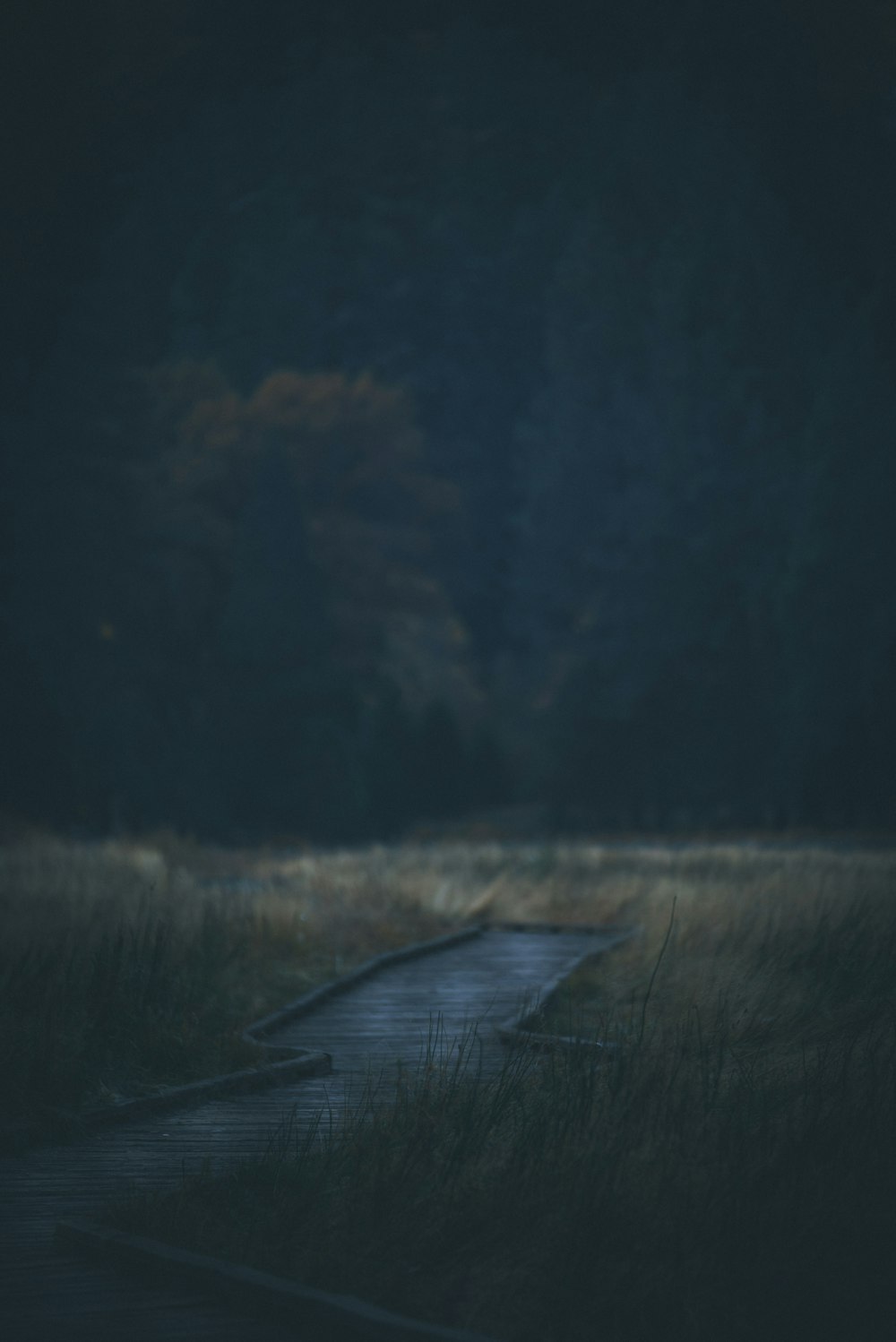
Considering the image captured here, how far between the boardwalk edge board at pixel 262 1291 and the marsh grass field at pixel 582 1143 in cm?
15

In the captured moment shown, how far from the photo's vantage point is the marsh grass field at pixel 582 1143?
14.6 feet

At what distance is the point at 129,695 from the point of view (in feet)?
172

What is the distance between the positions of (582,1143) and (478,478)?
90760 mm

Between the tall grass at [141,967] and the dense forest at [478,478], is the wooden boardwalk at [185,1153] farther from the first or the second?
the dense forest at [478,478]

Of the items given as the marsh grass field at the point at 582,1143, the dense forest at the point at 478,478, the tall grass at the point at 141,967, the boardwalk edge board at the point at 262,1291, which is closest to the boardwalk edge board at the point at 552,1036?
the marsh grass field at the point at 582,1143

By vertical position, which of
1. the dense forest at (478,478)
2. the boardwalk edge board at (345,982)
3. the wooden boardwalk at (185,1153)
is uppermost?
the dense forest at (478,478)

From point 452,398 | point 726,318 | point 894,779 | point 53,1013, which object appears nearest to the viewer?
point 53,1013

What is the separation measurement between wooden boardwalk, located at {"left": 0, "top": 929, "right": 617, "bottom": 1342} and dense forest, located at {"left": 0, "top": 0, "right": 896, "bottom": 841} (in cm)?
3563

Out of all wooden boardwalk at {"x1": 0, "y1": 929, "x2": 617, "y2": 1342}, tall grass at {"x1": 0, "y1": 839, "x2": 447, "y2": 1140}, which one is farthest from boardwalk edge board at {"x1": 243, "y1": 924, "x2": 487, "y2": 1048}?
tall grass at {"x1": 0, "y1": 839, "x2": 447, "y2": 1140}

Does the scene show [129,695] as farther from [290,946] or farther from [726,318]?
[726,318]

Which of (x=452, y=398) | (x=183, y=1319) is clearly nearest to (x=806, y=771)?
(x=183, y=1319)

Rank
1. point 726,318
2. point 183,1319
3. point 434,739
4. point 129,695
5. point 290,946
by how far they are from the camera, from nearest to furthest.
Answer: point 183,1319, point 290,946, point 129,695, point 434,739, point 726,318

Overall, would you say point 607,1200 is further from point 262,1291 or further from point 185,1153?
point 185,1153

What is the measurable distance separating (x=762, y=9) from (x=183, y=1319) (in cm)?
15364
